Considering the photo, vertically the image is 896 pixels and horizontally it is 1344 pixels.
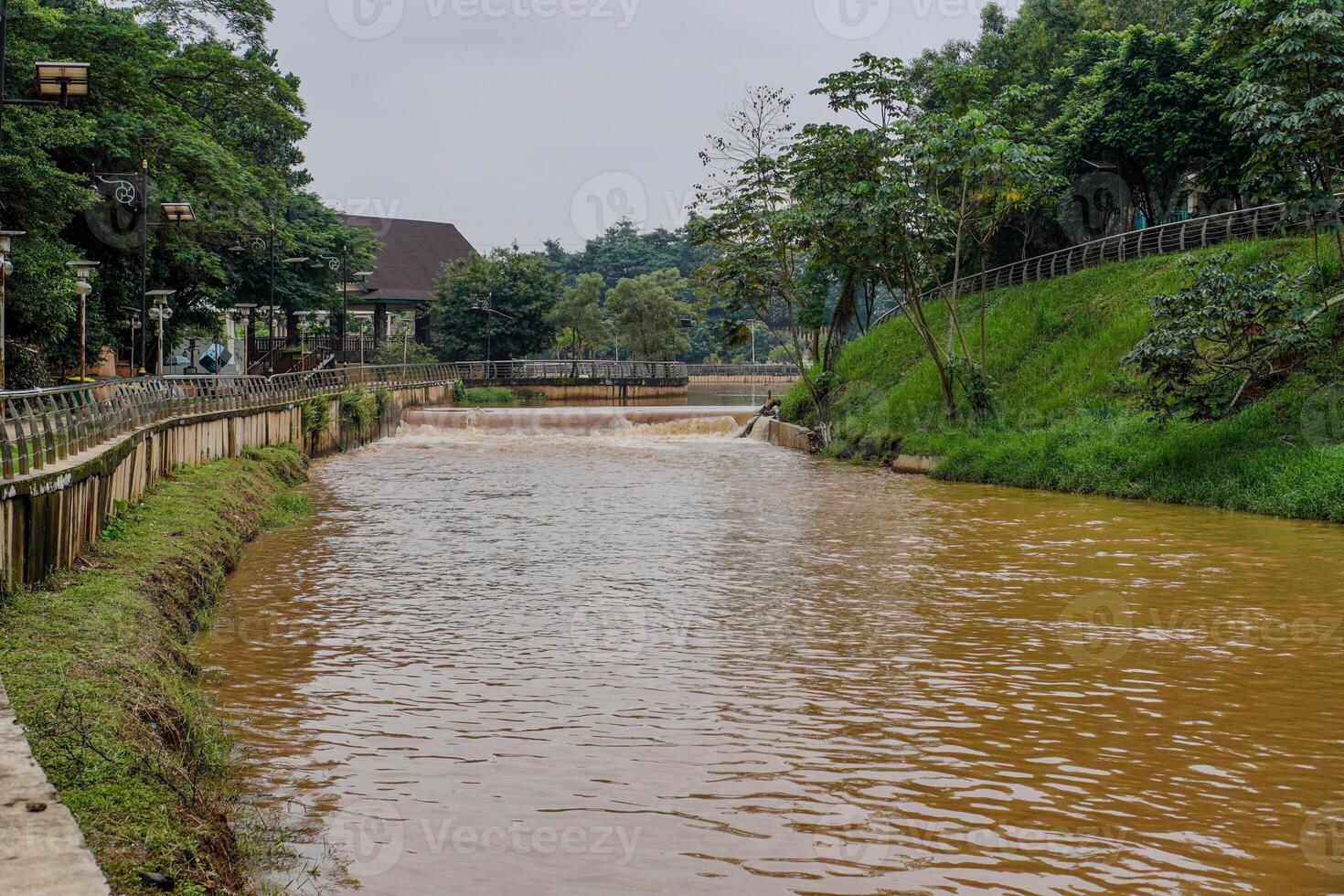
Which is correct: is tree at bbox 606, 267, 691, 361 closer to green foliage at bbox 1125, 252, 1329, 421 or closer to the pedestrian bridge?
the pedestrian bridge

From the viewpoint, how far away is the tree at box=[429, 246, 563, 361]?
70.2 metres

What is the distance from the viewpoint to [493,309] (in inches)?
2783

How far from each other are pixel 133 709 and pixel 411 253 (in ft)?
244

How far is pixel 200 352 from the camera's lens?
7475cm

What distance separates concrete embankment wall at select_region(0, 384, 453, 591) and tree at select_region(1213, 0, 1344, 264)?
1755cm

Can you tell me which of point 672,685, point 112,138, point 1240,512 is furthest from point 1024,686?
point 112,138

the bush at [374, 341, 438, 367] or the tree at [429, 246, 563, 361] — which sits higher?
the tree at [429, 246, 563, 361]

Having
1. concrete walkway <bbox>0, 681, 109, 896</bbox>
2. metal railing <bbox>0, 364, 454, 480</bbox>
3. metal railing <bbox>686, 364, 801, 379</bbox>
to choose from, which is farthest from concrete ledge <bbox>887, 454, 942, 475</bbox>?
metal railing <bbox>686, 364, 801, 379</bbox>

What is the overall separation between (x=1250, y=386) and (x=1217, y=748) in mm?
16596

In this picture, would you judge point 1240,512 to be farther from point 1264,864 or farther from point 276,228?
point 276,228

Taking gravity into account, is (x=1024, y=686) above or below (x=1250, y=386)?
below

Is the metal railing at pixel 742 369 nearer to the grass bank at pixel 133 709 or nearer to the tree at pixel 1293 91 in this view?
the tree at pixel 1293 91

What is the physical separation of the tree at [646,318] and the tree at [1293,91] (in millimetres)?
62606

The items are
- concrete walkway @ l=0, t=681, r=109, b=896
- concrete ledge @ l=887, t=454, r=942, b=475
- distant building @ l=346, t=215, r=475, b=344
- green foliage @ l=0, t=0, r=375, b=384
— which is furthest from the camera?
distant building @ l=346, t=215, r=475, b=344
